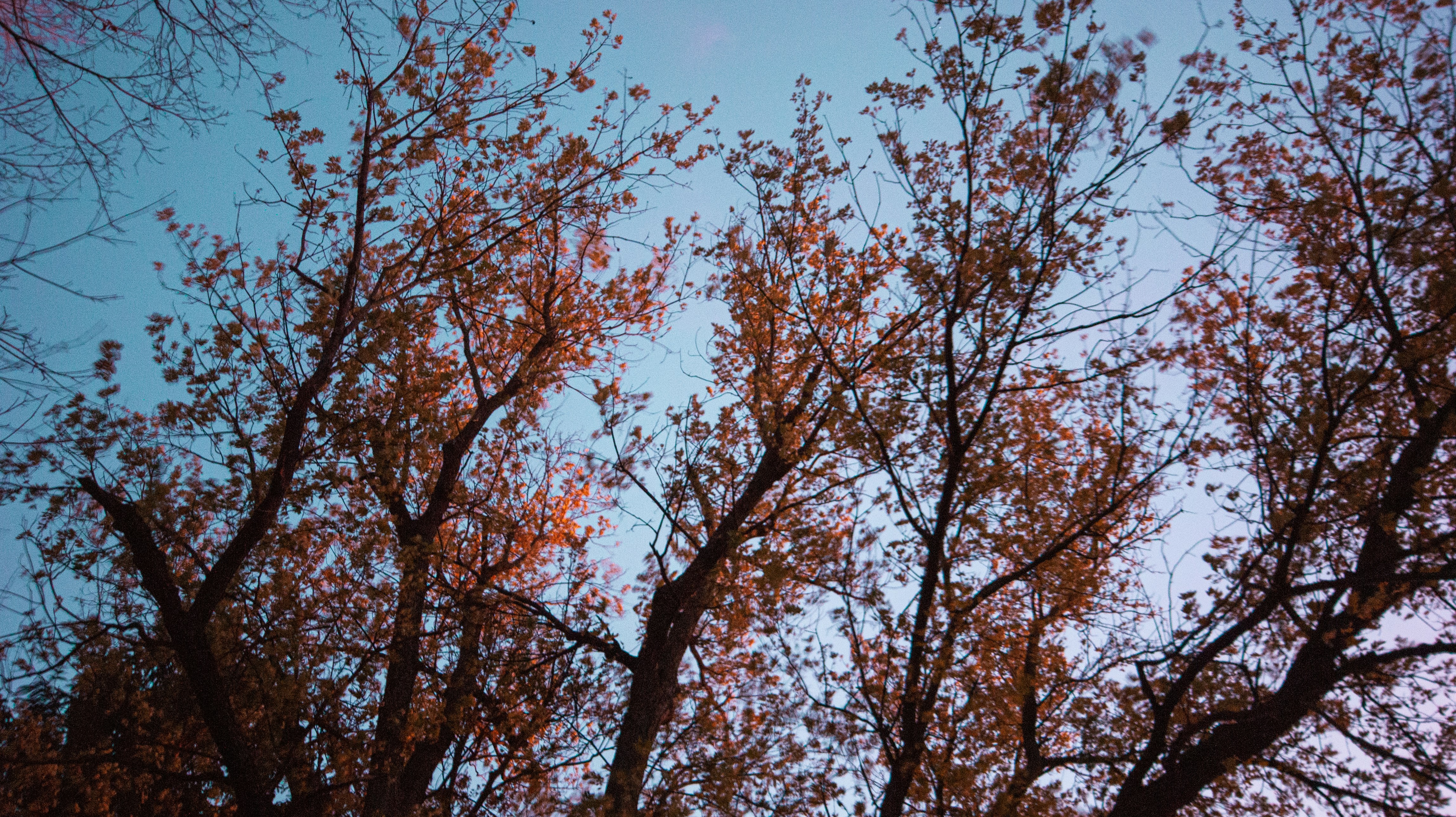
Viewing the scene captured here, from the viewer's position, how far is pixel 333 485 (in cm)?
812

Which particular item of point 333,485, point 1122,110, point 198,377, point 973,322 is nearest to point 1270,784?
point 973,322

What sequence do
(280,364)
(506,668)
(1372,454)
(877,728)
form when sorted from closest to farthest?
(877,728)
(1372,454)
(280,364)
(506,668)

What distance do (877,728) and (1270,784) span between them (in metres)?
4.22

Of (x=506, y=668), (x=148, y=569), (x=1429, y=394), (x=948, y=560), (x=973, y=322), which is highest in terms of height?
(x=1429, y=394)

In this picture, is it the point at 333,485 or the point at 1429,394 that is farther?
the point at 333,485

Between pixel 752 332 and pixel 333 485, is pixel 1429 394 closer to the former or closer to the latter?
pixel 752 332

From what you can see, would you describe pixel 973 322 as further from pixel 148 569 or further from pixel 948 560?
pixel 148 569

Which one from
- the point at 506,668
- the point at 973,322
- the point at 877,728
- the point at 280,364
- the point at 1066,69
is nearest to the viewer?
the point at 1066,69

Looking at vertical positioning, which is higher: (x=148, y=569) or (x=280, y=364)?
(x=280, y=364)

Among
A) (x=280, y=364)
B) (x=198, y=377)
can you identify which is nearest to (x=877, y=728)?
(x=280, y=364)

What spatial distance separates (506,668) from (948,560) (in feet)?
18.6

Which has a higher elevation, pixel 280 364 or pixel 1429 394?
pixel 1429 394

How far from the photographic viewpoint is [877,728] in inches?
238

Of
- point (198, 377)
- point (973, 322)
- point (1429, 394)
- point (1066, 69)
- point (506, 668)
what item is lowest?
point (506, 668)
